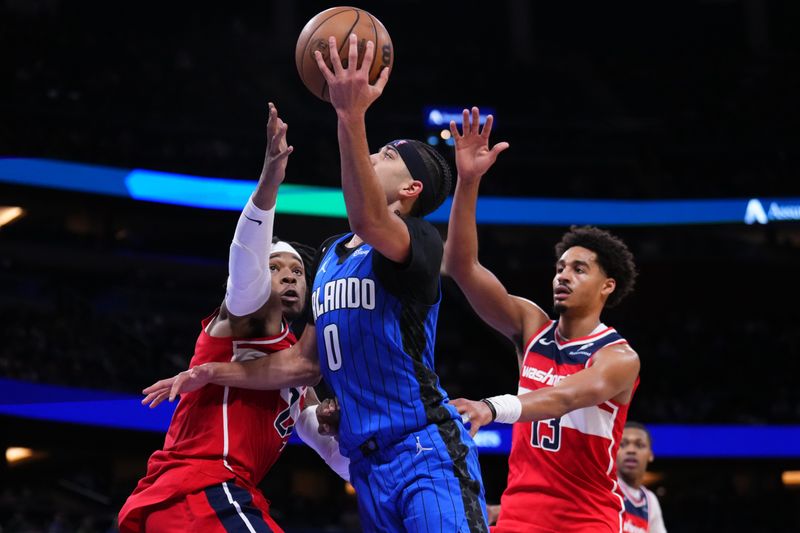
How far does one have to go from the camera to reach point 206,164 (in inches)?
678

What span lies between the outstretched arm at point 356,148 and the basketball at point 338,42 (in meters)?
0.65

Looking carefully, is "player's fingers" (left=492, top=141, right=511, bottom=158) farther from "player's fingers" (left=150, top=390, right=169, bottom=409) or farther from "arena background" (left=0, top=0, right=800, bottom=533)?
"arena background" (left=0, top=0, right=800, bottom=533)

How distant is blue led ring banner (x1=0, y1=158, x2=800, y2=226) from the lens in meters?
15.4

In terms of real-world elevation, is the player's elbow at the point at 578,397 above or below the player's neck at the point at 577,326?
below

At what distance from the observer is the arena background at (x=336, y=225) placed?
50.4 feet

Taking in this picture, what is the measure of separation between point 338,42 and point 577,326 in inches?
74.6

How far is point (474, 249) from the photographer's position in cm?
459

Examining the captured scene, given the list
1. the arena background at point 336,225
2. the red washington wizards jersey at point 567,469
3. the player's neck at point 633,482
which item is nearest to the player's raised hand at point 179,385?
the red washington wizards jersey at point 567,469

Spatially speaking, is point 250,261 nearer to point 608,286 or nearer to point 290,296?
point 290,296

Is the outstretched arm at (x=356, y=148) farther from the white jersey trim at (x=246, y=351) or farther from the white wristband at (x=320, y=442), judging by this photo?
the white wristband at (x=320, y=442)

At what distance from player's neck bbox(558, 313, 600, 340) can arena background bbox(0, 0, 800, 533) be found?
10168mm

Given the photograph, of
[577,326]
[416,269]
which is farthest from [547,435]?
[416,269]

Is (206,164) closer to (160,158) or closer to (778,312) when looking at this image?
(160,158)

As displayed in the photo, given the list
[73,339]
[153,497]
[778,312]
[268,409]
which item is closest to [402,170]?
[268,409]
